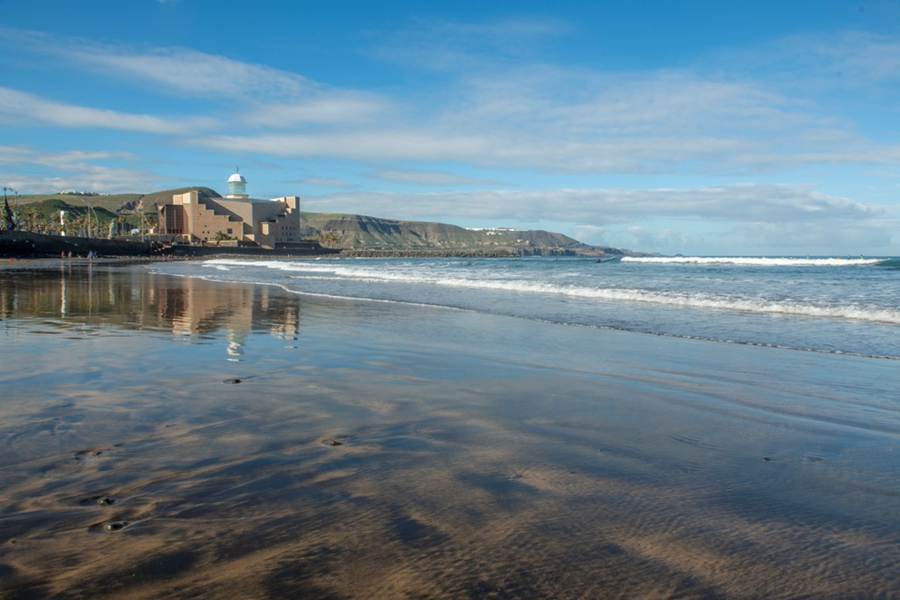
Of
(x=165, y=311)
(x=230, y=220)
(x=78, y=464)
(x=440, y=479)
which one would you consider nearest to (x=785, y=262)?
(x=165, y=311)

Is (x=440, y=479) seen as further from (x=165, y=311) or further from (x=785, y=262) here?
(x=785, y=262)

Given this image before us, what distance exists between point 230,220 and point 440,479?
13765 cm

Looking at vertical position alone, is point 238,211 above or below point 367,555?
above

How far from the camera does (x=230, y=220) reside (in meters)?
131

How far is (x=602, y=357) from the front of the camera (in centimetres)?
823

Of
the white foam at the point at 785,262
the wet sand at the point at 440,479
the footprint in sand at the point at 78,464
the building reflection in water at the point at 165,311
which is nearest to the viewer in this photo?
the wet sand at the point at 440,479

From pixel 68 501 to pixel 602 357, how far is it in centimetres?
655

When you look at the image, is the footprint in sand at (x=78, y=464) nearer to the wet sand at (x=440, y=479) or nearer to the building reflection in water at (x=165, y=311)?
the wet sand at (x=440, y=479)

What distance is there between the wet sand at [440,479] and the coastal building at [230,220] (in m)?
128

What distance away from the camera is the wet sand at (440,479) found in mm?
2492

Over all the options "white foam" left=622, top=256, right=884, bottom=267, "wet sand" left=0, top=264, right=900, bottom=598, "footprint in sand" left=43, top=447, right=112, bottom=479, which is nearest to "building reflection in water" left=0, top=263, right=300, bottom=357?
"wet sand" left=0, top=264, right=900, bottom=598

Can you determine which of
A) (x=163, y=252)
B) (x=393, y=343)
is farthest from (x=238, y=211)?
(x=393, y=343)

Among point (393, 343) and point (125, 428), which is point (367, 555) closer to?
point (125, 428)

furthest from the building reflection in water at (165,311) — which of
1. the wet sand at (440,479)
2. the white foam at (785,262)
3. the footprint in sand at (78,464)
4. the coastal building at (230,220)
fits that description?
the coastal building at (230,220)
